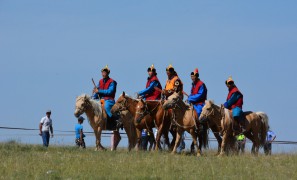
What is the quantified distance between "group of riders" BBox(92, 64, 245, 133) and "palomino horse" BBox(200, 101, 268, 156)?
388 millimetres

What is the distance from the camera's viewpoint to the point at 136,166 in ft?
65.2

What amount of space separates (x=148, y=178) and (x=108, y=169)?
1583 mm

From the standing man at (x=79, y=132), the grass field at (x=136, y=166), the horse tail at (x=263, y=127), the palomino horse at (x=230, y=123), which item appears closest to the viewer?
the grass field at (x=136, y=166)

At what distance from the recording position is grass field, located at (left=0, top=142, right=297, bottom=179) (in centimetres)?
1861

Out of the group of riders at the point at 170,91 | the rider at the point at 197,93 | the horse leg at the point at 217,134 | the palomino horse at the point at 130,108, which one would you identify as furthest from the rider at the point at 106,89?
the horse leg at the point at 217,134

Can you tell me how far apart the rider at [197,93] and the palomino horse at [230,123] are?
74cm

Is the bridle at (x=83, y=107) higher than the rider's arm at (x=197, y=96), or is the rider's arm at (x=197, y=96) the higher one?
the rider's arm at (x=197, y=96)

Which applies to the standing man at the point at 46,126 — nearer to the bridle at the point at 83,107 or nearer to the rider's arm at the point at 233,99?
the bridle at the point at 83,107

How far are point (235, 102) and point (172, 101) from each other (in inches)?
89.3

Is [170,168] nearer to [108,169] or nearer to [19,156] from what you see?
[108,169]

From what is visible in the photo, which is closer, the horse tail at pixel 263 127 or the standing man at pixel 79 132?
the horse tail at pixel 263 127

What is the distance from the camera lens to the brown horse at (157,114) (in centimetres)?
2623

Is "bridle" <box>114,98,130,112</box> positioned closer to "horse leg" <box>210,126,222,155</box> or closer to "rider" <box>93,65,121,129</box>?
"rider" <box>93,65,121,129</box>

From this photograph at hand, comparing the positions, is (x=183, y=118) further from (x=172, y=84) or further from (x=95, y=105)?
(x=95, y=105)
